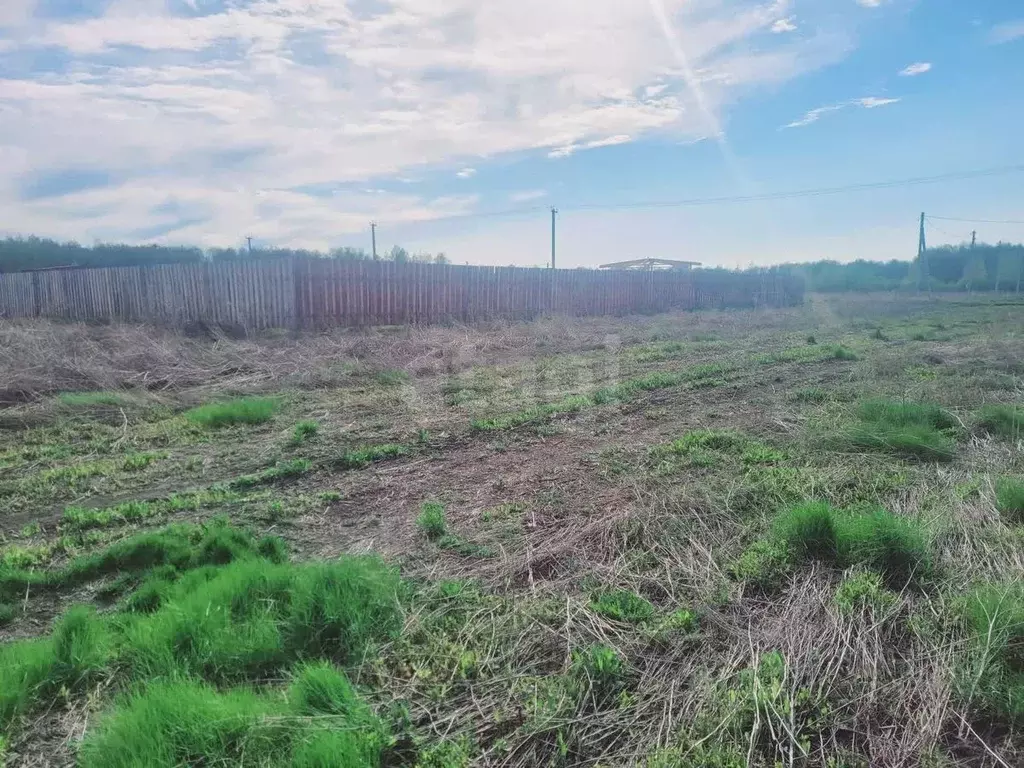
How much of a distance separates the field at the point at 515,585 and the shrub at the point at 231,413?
0.14 ft

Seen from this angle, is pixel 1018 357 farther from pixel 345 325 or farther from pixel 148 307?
pixel 148 307

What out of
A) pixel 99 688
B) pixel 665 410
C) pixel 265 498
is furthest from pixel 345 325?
pixel 99 688

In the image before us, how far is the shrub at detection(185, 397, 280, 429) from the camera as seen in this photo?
239 inches

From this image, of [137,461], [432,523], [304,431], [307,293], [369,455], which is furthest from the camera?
[307,293]

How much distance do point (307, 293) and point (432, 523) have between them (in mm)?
11068

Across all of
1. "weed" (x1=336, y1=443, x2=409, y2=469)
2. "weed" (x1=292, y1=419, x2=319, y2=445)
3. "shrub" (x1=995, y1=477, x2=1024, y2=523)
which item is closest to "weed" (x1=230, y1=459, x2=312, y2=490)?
"weed" (x1=336, y1=443, x2=409, y2=469)

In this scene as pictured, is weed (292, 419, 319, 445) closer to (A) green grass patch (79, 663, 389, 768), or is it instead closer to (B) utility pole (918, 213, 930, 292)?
(A) green grass patch (79, 663, 389, 768)

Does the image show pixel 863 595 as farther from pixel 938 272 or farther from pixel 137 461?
pixel 938 272

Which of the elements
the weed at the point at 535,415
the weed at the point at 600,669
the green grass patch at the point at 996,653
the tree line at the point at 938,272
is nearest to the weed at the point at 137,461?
the weed at the point at 535,415

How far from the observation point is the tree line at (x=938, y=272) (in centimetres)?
3916

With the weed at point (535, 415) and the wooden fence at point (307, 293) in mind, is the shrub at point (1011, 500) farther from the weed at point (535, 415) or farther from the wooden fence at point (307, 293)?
the wooden fence at point (307, 293)

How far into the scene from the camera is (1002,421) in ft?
17.2

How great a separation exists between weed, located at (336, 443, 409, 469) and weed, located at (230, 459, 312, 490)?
1.00 ft

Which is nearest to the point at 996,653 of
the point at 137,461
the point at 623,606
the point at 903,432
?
the point at 623,606
